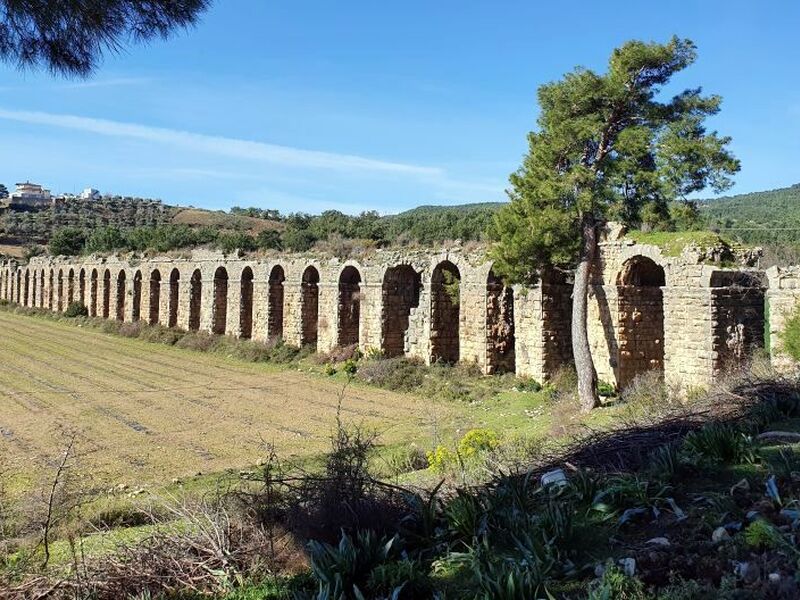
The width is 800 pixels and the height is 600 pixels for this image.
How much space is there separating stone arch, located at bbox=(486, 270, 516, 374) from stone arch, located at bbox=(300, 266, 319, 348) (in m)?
8.26

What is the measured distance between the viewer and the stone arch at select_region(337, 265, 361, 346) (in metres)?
22.0

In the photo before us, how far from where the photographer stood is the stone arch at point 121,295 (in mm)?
38250

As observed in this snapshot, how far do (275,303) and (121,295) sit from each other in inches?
705

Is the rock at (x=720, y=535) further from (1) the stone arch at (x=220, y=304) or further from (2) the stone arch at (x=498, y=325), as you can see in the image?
(1) the stone arch at (x=220, y=304)

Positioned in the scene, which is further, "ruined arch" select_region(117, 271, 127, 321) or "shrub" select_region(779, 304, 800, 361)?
"ruined arch" select_region(117, 271, 127, 321)

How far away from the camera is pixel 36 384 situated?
18.2 meters

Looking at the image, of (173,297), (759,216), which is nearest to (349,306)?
(173,297)

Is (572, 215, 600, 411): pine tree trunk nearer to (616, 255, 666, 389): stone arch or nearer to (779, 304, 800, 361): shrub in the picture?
(616, 255, 666, 389): stone arch

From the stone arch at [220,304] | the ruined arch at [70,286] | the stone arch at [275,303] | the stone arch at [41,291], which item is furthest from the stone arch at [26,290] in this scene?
the stone arch at [275,303]

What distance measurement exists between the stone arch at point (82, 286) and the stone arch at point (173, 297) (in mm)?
14518

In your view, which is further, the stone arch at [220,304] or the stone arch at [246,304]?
the stone arch at [220,304]

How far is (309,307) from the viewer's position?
2391 centimetres

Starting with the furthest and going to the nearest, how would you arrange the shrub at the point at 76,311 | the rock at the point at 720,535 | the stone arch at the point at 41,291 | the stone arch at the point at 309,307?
the stone arch at the point at 41,291
the shrub at the point at 76,311
the stone arch at the point at 309,307
the rock at the point at 720,535

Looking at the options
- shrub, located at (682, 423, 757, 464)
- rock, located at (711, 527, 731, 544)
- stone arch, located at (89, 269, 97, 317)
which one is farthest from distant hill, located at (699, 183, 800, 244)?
stone arch, located at (89, 269, 97, 317)
